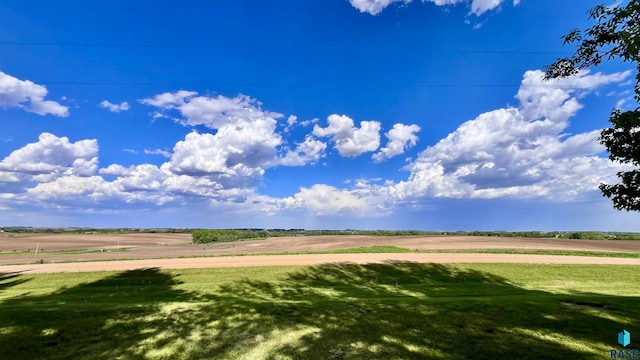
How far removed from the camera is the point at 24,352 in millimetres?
6363

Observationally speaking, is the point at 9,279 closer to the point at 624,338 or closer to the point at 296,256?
the point at 296,256

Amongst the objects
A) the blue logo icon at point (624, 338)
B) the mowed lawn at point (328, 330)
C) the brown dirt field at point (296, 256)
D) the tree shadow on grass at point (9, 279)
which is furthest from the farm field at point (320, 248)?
the blue logo icon at point (624, 338)

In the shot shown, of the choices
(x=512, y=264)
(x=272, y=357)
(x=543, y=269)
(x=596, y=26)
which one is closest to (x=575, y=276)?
(x=543, y=269)

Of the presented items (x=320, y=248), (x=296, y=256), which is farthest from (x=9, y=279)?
(x=320, y=248)

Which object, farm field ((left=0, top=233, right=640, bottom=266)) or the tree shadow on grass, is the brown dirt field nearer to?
farm field ((left=0, top=233, right=640, bottom=266))

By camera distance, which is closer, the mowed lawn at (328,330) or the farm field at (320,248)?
the mowed lawn at (328,330)

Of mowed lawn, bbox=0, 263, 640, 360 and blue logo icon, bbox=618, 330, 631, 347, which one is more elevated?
blue logo icon, bbox=618, 330, 631, 347

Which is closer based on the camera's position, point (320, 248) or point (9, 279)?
point (9, 279)

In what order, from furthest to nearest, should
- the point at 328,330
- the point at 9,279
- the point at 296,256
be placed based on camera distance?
the point at 296,256
the point at 9,279
the point at 328,330

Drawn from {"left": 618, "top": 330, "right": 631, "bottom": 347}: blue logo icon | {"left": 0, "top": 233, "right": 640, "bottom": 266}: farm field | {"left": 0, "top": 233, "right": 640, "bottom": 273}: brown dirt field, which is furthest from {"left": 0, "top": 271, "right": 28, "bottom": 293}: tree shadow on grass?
{"left": 618, "top": 330, "right": 631, "bottom": 347}: blue logo icon

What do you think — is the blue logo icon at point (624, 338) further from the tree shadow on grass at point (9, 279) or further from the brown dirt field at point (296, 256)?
the tree shadow on grass at point (9, 279)

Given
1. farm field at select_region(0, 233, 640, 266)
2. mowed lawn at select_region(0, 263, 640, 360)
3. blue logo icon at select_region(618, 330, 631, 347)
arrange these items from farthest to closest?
farm field at select_region(0, 233, 640, 266), blue logo icon at select_region(618, 330, 631, 347), mowed lawn at select_region(0, 263, 640, 360)

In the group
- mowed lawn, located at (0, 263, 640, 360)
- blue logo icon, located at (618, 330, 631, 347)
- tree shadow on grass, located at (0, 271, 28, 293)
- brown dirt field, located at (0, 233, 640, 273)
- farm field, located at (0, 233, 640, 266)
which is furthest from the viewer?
farm field, located at (0, 233, 640, 266)

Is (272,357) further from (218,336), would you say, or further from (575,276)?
(575,276)
